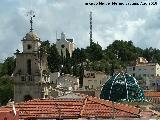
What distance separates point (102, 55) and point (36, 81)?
8853 cm

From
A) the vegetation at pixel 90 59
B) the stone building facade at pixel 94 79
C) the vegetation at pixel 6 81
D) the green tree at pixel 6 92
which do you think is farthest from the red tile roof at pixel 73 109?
the stone building facade at pixel 94 79

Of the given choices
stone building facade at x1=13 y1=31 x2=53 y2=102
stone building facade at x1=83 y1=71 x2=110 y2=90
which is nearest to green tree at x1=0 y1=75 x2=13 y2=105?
stone building facade at x1=83 y1=71 x2=110 y2=90

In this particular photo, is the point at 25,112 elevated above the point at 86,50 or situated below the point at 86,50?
below

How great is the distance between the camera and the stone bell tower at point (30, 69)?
8506 cm

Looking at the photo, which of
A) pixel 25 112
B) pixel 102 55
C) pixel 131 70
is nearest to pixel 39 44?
pixel 25 112

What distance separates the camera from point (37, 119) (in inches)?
1479

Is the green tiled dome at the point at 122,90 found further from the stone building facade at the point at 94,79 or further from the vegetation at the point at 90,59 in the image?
the stone building facade at the point at 94,79

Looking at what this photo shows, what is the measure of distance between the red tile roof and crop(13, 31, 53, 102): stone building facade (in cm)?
4347

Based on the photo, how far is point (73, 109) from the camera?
128 ft

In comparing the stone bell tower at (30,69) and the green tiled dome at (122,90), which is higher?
the stone bell tower at (30,69)

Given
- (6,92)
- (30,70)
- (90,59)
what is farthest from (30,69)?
(90,59)

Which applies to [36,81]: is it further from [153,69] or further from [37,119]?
[153,69]

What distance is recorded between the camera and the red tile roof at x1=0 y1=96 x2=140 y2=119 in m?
37.7

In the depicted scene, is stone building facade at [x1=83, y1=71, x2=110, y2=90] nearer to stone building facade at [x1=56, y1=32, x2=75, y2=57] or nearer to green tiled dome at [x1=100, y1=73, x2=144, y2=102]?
stone building facade at [x1=56, y1=32, x2=75, y2=57]
